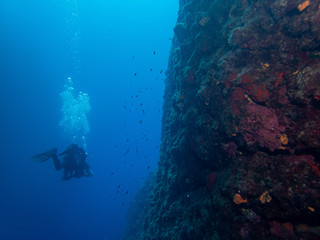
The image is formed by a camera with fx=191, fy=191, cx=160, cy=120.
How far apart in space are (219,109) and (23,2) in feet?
225

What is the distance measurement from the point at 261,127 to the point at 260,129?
5 centimetres

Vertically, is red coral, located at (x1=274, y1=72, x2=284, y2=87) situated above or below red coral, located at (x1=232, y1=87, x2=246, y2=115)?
below

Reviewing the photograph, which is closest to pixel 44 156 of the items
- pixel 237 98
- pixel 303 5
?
pixel 237 98

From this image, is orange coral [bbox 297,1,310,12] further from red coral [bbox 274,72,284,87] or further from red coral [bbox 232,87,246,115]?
red coral [bbox 232,87,246,115]

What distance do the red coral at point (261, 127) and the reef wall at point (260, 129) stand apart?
2cm

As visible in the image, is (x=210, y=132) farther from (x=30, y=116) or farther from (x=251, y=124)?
(x=30, y=116)

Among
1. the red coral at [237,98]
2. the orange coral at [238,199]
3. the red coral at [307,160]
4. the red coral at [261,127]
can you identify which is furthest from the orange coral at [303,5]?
the orange coral at [238,199]

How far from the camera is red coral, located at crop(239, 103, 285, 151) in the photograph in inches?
164

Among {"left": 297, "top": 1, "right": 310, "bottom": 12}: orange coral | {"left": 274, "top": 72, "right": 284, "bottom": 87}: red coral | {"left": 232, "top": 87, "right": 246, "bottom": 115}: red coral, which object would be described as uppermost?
{"left": 297, "top": 1, "right": 310, "bottom": 12}: orange coral

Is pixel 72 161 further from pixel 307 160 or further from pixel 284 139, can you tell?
pixel 307 160

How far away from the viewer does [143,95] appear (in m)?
130

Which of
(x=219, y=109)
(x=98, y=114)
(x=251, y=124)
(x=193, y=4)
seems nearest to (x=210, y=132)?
(x=219, y=109)

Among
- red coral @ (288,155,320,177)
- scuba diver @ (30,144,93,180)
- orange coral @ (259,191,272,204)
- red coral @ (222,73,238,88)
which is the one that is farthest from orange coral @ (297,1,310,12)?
scuba diver @ (30,144,93,180)

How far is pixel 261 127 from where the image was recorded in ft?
14.3
